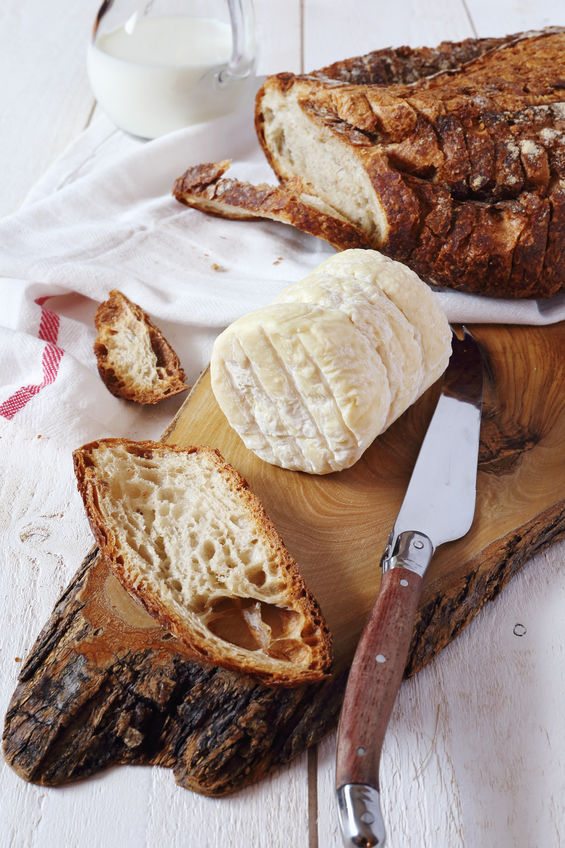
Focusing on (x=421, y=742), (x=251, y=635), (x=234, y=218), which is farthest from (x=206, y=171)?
(x=421, y=742)

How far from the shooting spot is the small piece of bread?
7.35 feet

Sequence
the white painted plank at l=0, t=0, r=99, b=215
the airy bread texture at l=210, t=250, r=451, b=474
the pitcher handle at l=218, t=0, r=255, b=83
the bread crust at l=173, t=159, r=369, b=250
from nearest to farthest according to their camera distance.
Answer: the airy bread texture at l=210, t=250, r=451, b=474 < the bread crust at l=173, t=159, r=369, b=250 < the pitcher handle at l=218, t=0, r=255, b=83 < the white painted plank at l=0, t=0, r=99, b=215

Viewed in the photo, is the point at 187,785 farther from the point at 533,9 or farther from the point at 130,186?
the point at 533,9

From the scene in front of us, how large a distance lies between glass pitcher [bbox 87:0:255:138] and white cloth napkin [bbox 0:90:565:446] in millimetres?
132

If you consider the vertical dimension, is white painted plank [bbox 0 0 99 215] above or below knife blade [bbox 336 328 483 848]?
above

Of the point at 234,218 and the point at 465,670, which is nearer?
the point at 465,670

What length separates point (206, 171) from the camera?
279 centimetres

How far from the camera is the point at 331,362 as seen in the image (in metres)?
1.70

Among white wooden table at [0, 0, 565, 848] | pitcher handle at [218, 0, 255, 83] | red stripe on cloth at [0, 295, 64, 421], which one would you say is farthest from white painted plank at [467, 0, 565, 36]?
white wooden table at [0, 0, 565, 848]

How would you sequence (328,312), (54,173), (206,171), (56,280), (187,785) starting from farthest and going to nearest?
1. (54,173)
2. (206,171)
3. (56,280)
4. (328,312)
5. (187,785)

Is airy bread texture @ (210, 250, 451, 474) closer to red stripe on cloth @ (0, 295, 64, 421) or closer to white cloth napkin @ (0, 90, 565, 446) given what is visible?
white cloth napkin @ (0, 90, 565, 446)

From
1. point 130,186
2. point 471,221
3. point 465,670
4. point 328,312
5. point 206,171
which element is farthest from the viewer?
point 130,186

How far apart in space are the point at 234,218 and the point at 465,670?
1814 mm

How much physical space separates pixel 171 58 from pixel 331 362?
1.97 m
